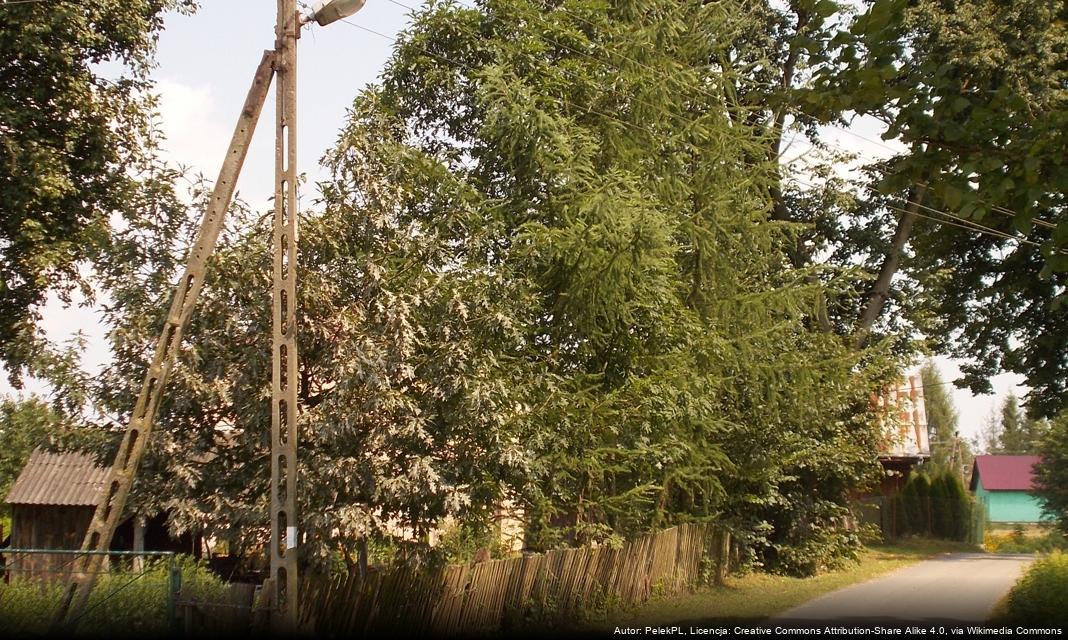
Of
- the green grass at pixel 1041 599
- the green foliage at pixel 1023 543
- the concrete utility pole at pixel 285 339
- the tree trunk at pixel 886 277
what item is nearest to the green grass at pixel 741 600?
the green grass at pixel 1041 599

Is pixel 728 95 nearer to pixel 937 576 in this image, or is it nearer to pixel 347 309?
pixel 347 309

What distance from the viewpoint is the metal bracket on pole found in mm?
10570

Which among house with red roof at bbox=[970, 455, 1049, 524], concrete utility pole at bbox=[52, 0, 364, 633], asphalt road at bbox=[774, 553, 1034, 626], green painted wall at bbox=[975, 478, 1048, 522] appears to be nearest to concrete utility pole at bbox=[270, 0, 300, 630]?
concrete utility pole at bbox=[52, 0, 364, 633]

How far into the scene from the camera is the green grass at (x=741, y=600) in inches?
624

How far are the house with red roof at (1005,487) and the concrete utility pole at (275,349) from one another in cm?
7496

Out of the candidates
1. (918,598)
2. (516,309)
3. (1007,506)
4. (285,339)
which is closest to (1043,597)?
(918,598)

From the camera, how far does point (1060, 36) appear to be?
22578 mm

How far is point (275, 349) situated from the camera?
1080 cm

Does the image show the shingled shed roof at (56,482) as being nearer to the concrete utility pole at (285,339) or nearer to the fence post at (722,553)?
the concrete utility pole at (285,339)

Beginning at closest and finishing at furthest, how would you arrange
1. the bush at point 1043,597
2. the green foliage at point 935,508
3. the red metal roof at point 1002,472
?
1. the bush at point 1043,597
2. the green foliage at point 935,508
3. the red metal roof at point 1002,472

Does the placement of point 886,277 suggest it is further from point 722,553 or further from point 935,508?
point 935,508

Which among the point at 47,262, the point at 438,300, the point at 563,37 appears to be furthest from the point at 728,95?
the point at 47,262

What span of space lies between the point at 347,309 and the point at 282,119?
2.27 meters

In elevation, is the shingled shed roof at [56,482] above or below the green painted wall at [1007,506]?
above
